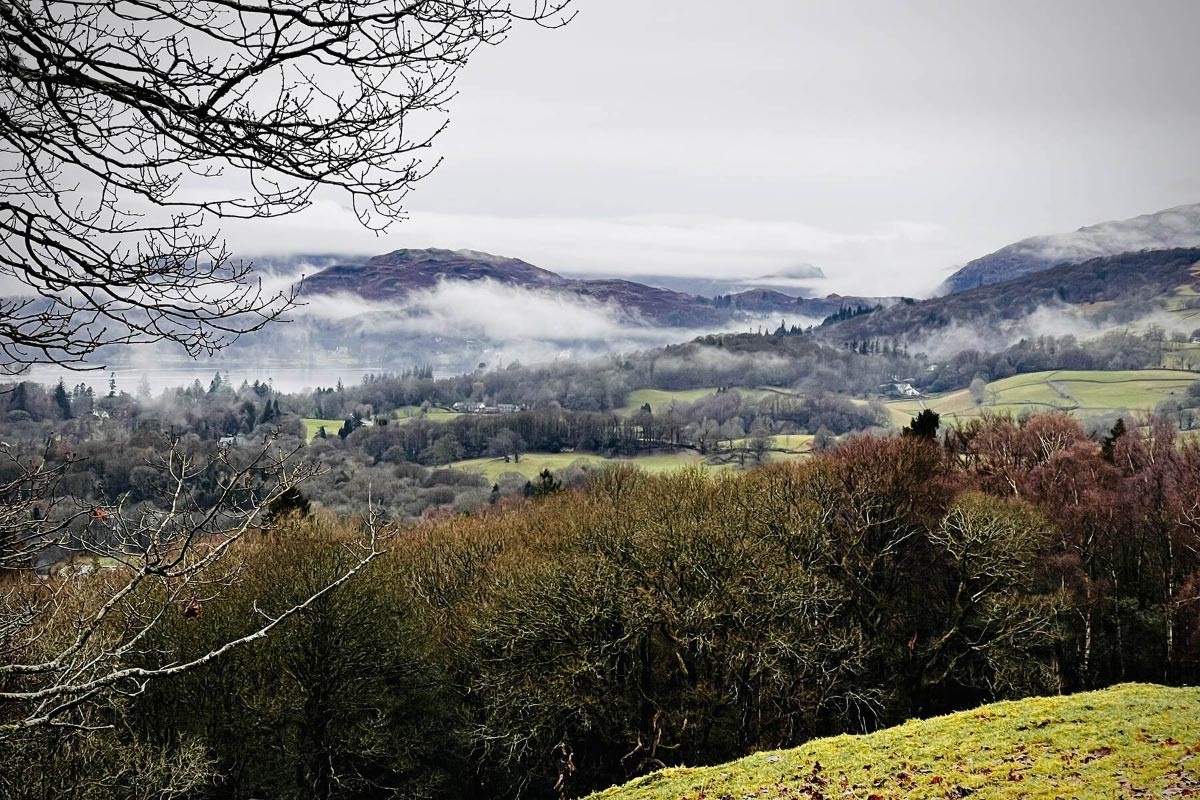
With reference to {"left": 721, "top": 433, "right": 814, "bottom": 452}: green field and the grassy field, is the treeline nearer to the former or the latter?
the grassy field

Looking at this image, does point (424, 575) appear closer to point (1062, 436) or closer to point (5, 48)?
point (5, 48)

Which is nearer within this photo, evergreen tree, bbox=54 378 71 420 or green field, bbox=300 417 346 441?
evergreen tree, bbox=54 378 71 420

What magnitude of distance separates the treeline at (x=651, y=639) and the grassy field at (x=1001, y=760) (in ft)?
20.1

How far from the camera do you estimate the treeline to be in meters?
26.7

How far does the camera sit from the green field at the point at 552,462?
5453 inches

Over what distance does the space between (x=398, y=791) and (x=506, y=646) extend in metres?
6.12

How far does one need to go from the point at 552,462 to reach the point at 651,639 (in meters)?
115

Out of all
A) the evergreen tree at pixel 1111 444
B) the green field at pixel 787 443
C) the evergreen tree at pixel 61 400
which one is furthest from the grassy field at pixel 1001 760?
the evergreen tree at pixel 61 400

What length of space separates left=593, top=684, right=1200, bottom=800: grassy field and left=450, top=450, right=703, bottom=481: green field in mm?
114763

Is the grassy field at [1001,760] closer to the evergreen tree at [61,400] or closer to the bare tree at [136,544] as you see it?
the bare tree at [136,544]

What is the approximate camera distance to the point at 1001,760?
15.6 meters

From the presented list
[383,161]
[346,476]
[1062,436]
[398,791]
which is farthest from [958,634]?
[346,476]

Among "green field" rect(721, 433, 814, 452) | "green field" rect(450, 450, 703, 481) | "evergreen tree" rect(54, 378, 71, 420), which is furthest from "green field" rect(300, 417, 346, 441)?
"green field" rect(721, 433, 814, 452)

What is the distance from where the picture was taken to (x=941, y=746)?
17.3m
